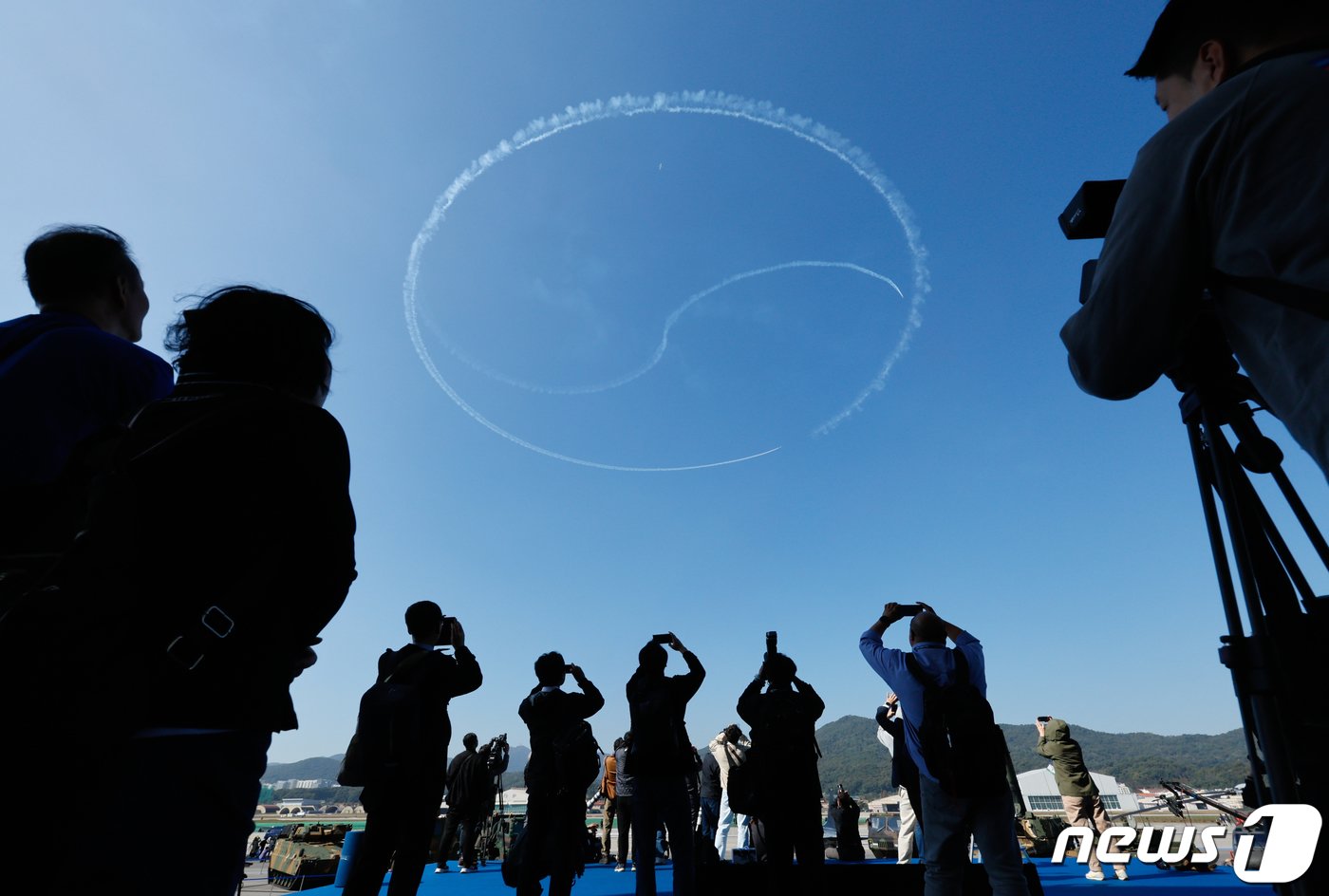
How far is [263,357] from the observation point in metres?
1.45

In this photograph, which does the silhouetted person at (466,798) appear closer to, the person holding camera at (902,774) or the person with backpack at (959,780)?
the person holding camera at (902,774)

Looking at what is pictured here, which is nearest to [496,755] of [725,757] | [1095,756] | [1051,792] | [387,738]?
[725,757]

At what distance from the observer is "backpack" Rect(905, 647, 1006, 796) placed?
375 centimetres

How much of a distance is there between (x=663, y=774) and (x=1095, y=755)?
187715 mm

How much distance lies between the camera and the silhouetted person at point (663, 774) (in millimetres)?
4824

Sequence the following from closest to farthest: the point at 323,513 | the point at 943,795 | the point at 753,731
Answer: the point at 323,513 < the point at 943,795 < the point at 753,731

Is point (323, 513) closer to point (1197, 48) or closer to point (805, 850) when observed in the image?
point (1197, 48)

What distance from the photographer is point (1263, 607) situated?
111 cm

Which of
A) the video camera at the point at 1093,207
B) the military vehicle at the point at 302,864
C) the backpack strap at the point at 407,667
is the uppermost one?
the video camera at the point at 1093,207

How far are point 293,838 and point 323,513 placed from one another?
670 inches

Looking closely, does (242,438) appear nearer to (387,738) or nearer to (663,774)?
(387,738)

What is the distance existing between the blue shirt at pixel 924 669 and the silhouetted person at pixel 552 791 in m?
2.75

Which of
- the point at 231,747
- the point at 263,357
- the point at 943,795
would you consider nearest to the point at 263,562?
the point at 231,747

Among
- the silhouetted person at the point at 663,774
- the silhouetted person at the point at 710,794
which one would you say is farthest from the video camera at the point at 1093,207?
the silhouetted person at the point at 710,794
